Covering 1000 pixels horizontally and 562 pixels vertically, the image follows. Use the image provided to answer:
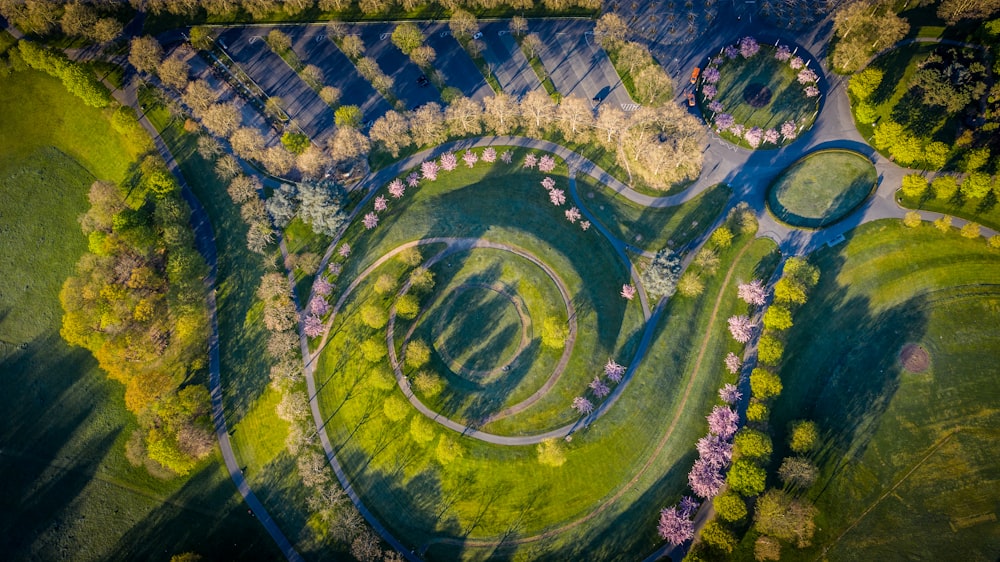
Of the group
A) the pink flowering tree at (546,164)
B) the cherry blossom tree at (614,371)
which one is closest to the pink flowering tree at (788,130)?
the pink flowering tree at (546,164)

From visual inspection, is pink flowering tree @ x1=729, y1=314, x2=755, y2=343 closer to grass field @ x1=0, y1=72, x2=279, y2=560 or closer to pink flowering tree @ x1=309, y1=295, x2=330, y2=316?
pink flowering tree @ x1=309, y1=295, x2=330, y2=316

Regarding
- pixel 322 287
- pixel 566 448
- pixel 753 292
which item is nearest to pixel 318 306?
pixel 322 287

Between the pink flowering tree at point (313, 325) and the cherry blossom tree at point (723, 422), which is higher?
the pink flowering tree at point (313, 325)

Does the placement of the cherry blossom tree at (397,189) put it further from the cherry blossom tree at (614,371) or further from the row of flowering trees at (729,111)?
the row of flowering trees at (729,111)

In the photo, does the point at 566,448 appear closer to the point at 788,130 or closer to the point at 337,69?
the point at 788,130

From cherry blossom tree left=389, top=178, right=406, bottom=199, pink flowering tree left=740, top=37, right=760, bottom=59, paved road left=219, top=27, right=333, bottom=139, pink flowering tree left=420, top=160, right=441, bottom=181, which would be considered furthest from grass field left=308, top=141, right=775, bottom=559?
pink flowering tree left=740, top=37, right=760, bottom=59

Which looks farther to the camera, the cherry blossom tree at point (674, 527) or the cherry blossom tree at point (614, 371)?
the cherry blossom tree at point (614, 371)

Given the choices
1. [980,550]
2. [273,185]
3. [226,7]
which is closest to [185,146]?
[273,185]
